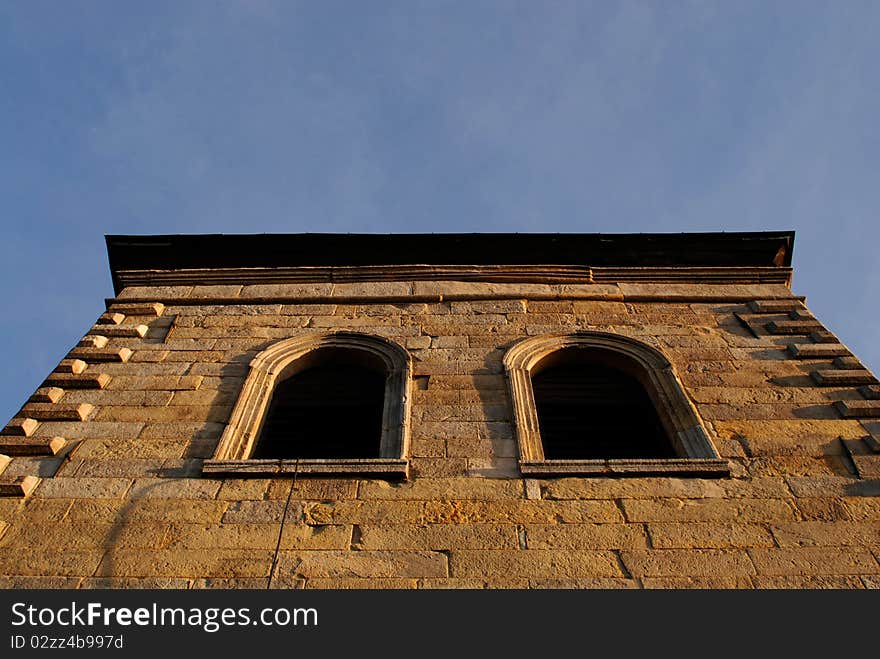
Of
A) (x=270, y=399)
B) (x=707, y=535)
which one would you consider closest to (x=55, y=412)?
(x=270, y=399)

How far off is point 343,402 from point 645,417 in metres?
2.89

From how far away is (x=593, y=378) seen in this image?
780 centimetres

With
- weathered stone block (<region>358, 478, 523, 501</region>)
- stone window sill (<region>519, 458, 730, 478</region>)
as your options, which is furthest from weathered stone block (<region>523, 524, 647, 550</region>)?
stone window sill (<region>519, 458, 730, 478</region>)

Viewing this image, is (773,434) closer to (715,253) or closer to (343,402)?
(343,402)

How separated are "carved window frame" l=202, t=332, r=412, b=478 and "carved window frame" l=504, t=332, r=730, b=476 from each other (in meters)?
1.00

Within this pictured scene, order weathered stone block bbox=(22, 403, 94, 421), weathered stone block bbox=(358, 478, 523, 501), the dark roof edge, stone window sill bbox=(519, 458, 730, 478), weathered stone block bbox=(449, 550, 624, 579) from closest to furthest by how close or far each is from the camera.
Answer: weathered stone block bbox=(449, 550, 624, 579) < weathered stone block bbox=(358, 478, 523, 501) < stone window sill bbox=(519, 458, 730, 478) < weathered stone block bbox=(22, 403, 94, 421) < the dark roof edge

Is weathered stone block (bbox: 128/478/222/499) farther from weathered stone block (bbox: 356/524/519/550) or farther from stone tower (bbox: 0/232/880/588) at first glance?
weathered stone block (bbox: 356/524/519/550)

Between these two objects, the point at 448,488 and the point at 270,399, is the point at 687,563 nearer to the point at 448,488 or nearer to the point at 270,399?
the point at 448,488

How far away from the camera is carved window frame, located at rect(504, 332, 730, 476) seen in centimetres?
592

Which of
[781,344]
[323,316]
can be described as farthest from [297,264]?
[781,344]

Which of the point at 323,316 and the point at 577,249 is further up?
the point at 577,249

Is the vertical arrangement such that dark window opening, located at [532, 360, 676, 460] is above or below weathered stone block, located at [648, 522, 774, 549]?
above

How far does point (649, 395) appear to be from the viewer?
7379mm

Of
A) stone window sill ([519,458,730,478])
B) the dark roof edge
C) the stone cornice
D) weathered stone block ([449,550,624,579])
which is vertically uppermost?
the dark roof edge
